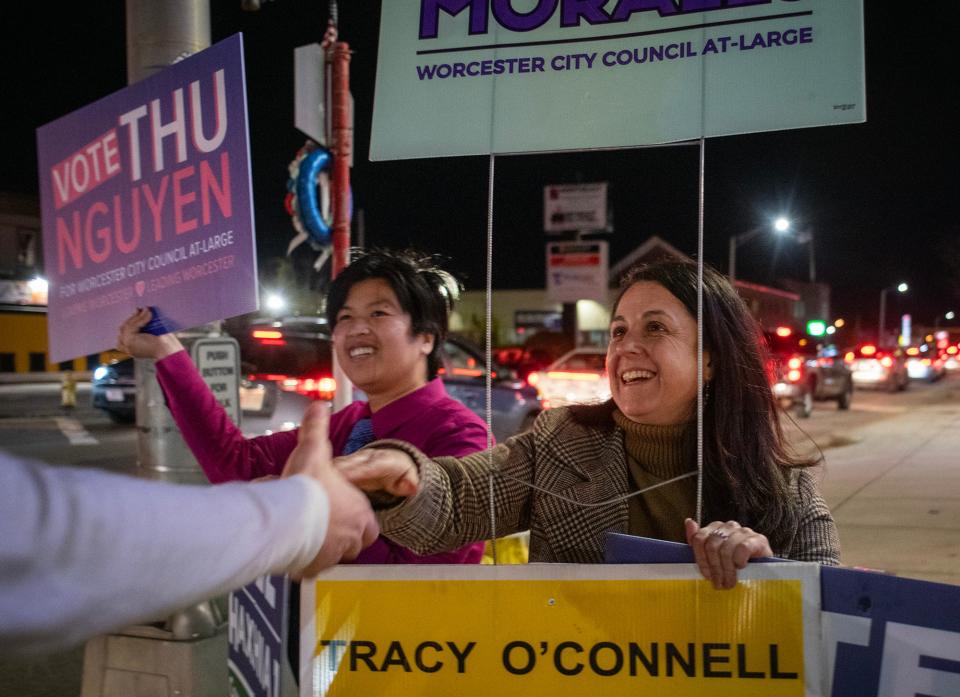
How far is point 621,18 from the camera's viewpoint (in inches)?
73.4

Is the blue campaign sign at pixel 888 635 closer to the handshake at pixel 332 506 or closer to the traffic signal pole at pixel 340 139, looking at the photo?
the handshake at pixel 332 506

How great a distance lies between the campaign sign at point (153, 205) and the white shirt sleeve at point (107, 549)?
134cm

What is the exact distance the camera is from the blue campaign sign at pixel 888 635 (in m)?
1.51

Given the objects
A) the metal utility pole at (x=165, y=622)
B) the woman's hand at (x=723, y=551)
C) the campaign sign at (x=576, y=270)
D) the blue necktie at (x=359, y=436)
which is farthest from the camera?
the campaign sign at (x=576, y=270)

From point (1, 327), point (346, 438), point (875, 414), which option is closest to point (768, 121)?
point (346, 438)

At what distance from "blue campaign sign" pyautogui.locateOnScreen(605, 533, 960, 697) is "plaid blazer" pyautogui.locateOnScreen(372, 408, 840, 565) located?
0.96 ft

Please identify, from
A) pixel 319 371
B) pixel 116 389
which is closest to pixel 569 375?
pixel 319 371

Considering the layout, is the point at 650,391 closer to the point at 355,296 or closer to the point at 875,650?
the point at 875,650

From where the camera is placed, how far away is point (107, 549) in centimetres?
99

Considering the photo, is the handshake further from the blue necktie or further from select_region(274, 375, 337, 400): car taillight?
select_region(274, 375, 337, 400): car taillight

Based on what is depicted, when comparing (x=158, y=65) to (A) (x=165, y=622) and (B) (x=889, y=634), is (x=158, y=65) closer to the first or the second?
(A) (x=165, y=622)

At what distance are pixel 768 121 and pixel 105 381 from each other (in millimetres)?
15673

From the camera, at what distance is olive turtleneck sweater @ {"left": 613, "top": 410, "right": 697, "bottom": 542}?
6.55ft

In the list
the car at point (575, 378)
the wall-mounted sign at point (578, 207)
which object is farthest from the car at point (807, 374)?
the wall-mounted sign at point (578, 207)
